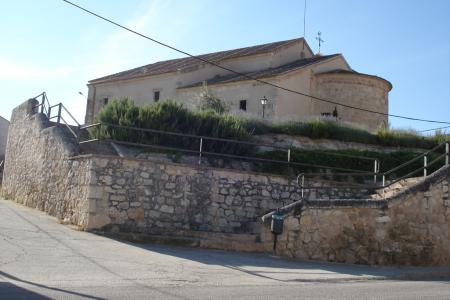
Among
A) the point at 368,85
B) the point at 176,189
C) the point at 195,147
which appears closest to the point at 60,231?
the point at 176,189

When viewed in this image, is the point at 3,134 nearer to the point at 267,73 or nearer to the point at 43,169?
the point at 267,73

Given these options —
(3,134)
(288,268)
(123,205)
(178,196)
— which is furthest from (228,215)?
(3,134)

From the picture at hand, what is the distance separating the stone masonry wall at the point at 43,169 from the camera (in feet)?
47.9

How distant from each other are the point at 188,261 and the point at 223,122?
33.0 feet

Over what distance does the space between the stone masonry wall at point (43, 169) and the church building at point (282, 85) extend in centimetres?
1014

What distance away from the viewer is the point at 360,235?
13.8 metres

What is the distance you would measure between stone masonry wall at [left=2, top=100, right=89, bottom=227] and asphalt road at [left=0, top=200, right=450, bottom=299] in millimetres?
1085

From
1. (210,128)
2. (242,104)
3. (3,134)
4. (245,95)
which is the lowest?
(210,128)

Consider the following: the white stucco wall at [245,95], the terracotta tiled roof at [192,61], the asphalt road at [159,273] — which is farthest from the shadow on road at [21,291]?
the terracotta tiled roof at [192,61]

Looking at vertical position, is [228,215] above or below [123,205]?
below

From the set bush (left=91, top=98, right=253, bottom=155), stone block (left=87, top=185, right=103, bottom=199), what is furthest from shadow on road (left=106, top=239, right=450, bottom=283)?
bush (left=91, top=98, right=253, bottom=155)

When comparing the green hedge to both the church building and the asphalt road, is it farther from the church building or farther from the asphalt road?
the asphalt road

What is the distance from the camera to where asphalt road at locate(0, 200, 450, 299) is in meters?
7.78

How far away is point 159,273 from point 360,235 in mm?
6422
